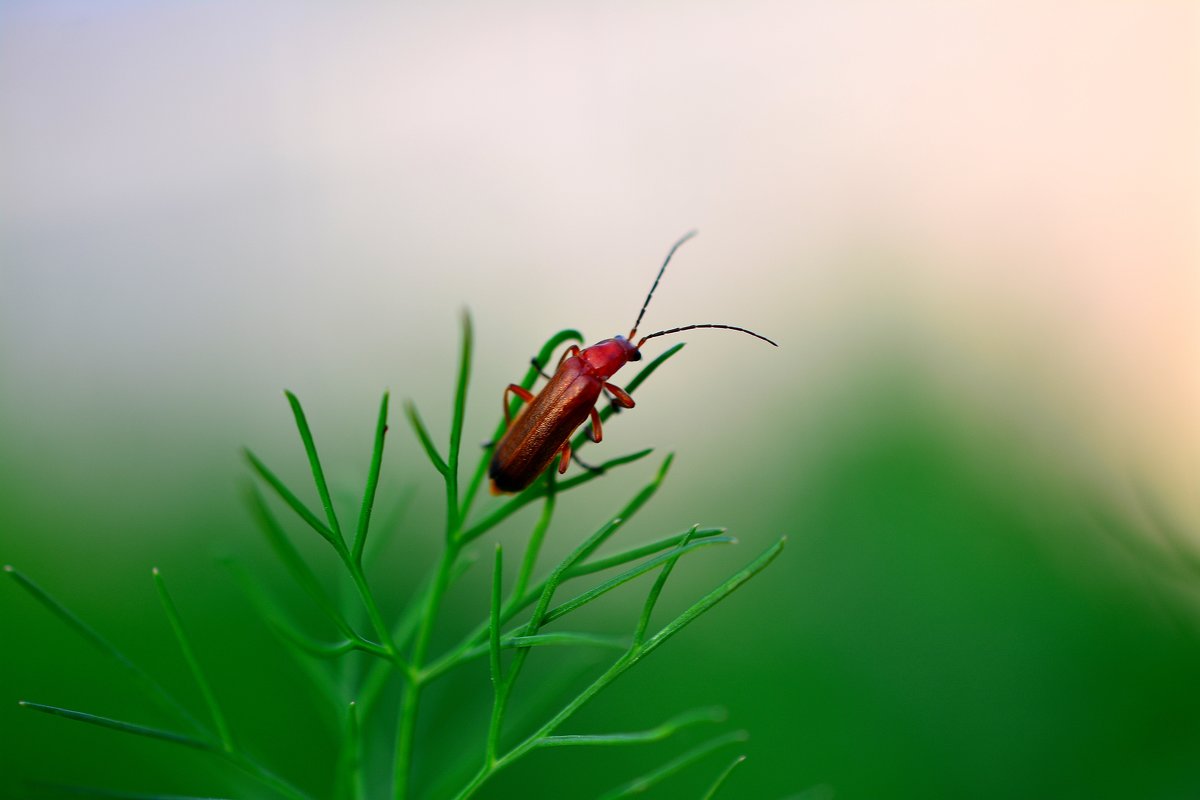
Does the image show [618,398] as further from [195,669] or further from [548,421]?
[195,669]

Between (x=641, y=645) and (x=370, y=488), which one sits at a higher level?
(x=370, y=488)

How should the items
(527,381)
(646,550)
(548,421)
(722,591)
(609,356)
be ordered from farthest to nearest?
1. (609,356)
2. (548,421)
3. (527,381)
4. (646,550)
5. (722,591)

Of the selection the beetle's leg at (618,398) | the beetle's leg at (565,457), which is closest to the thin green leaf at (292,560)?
the beetle's leg at (565,457)

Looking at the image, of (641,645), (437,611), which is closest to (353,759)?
(437,611)

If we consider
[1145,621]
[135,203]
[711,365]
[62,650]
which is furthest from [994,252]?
[135,203]

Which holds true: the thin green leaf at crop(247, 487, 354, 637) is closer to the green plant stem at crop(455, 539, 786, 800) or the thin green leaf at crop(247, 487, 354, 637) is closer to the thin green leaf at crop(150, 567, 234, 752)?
the thin green leaf at crop(150, 567, 234, 752)

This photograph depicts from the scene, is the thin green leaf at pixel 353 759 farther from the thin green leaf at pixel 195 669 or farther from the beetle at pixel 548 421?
the beetle at pixel 548 421
